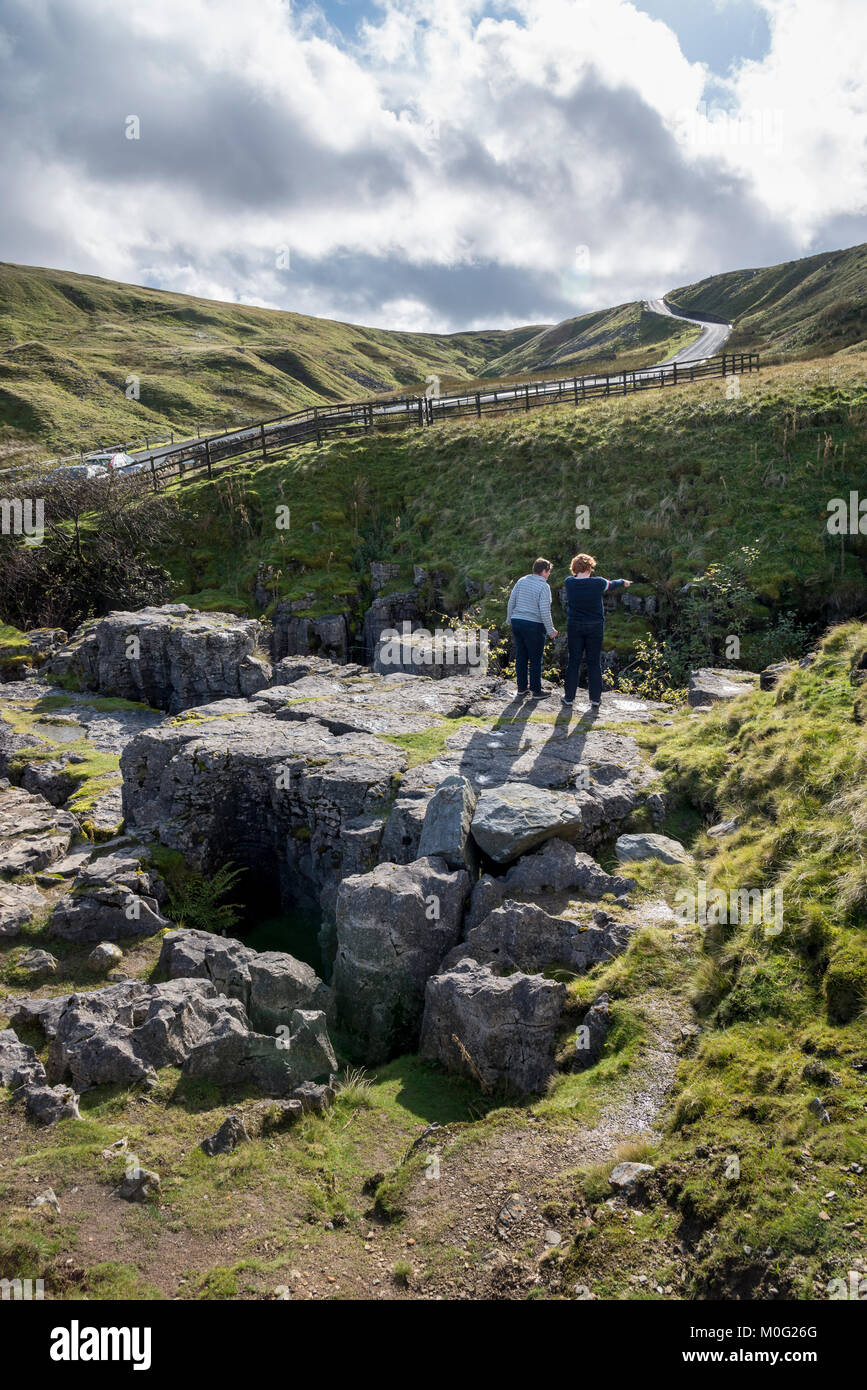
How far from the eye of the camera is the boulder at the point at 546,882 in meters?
10.2

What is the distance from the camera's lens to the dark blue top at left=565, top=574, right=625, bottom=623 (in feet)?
44.6

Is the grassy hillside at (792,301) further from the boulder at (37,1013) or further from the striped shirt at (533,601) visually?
the boulder at (37,1013)

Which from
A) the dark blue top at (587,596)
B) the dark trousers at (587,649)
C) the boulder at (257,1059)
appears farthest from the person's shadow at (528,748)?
the boulder at (257,1059)

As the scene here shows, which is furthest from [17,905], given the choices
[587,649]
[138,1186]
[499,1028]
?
[587,649]

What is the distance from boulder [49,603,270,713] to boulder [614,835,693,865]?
14.7 metres

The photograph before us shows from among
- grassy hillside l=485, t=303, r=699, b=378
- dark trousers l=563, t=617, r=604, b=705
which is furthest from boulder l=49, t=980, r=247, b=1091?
grassy hillside l=485, t=303, r=699, b=378

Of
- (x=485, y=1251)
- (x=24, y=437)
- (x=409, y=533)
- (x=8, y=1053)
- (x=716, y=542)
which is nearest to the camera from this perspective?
(x=485, y=1251)

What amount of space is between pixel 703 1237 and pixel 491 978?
365 centimetres

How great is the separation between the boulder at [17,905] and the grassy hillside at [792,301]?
58.6m

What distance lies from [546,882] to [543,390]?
142ft

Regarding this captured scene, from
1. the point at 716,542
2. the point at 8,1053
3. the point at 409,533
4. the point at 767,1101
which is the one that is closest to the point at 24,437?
the point at 409,533

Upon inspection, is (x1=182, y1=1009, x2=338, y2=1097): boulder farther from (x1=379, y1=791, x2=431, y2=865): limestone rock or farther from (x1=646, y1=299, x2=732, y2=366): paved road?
(x1=646, y1=299, x2=732, y2=366): paved road
